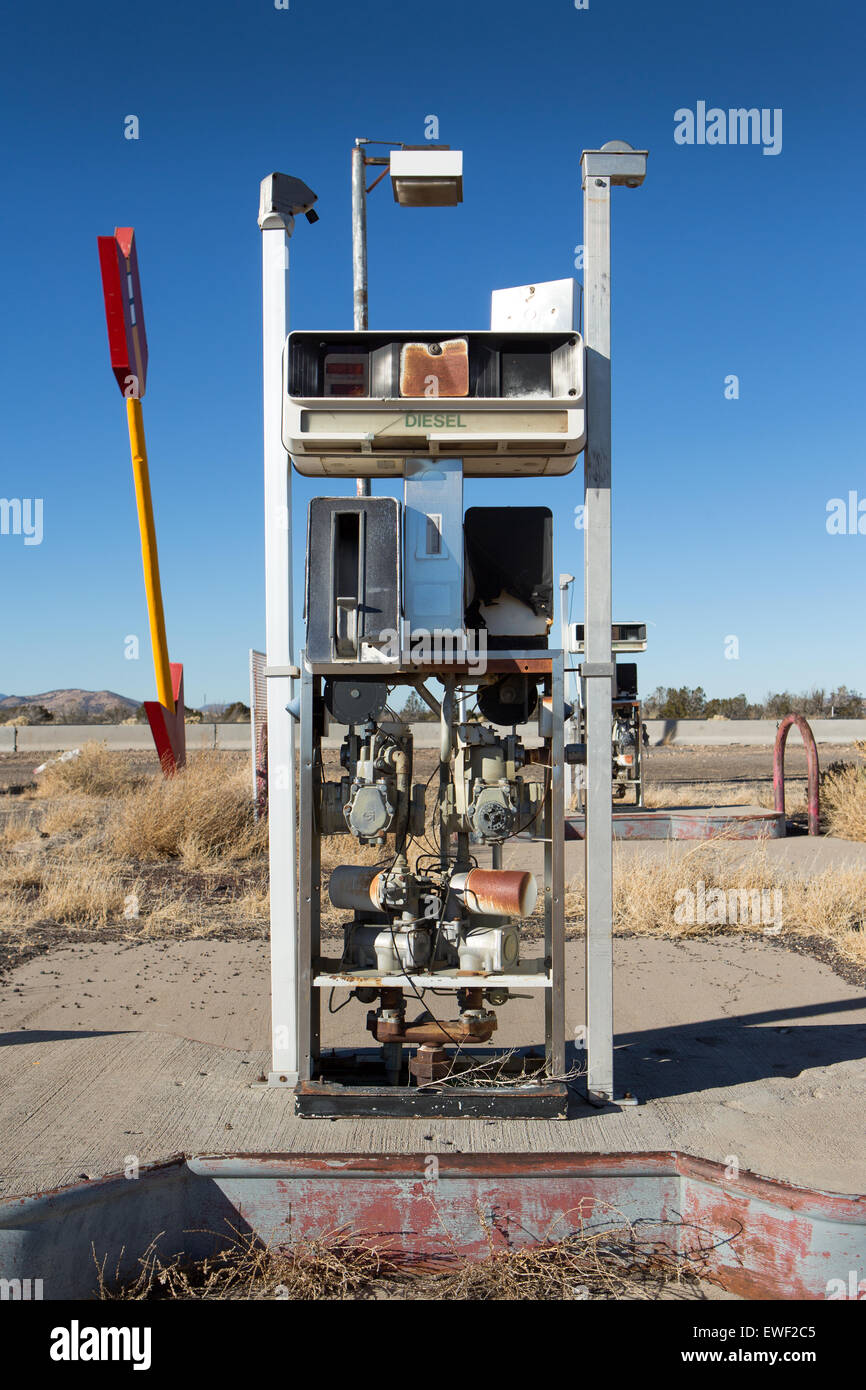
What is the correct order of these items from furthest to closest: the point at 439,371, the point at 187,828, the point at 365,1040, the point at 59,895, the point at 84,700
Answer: the point at 84,700
the point at 187,828
the point at 59,895
the point at 365,1040
the point at 439,371

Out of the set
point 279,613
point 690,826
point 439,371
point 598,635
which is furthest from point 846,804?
point 439,371

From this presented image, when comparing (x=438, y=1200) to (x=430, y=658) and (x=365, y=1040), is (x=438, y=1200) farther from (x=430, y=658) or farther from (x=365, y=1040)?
(x=365, y=1040)

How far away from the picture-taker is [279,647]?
4.84 metres

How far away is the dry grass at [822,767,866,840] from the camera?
13172 mm

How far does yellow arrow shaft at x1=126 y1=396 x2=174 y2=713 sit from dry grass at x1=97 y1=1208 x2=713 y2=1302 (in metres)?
11.9

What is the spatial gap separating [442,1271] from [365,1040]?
2422mm

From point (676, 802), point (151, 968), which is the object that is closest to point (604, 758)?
point (151, 968)

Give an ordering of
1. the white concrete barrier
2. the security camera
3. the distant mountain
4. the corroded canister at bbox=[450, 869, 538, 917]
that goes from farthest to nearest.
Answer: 1. the distant mountain
2. the white concrete barrier
3. the security camera
4. the corroded canister at bbox=[450, 869, 538, 917]

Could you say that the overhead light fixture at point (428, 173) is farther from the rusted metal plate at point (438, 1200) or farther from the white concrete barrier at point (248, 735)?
the white concrete barrier at point (248, 735)

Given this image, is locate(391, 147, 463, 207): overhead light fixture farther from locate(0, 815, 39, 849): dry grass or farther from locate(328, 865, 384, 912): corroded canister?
locate(0, 815, 39, 849): dry grass

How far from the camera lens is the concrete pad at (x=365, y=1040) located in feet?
13.3

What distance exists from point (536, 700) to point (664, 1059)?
6.56ft

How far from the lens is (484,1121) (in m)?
4.32

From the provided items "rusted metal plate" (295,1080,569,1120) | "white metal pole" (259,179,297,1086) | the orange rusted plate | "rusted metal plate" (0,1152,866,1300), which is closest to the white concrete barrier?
"white metal pole" (259,179,297,1086)
